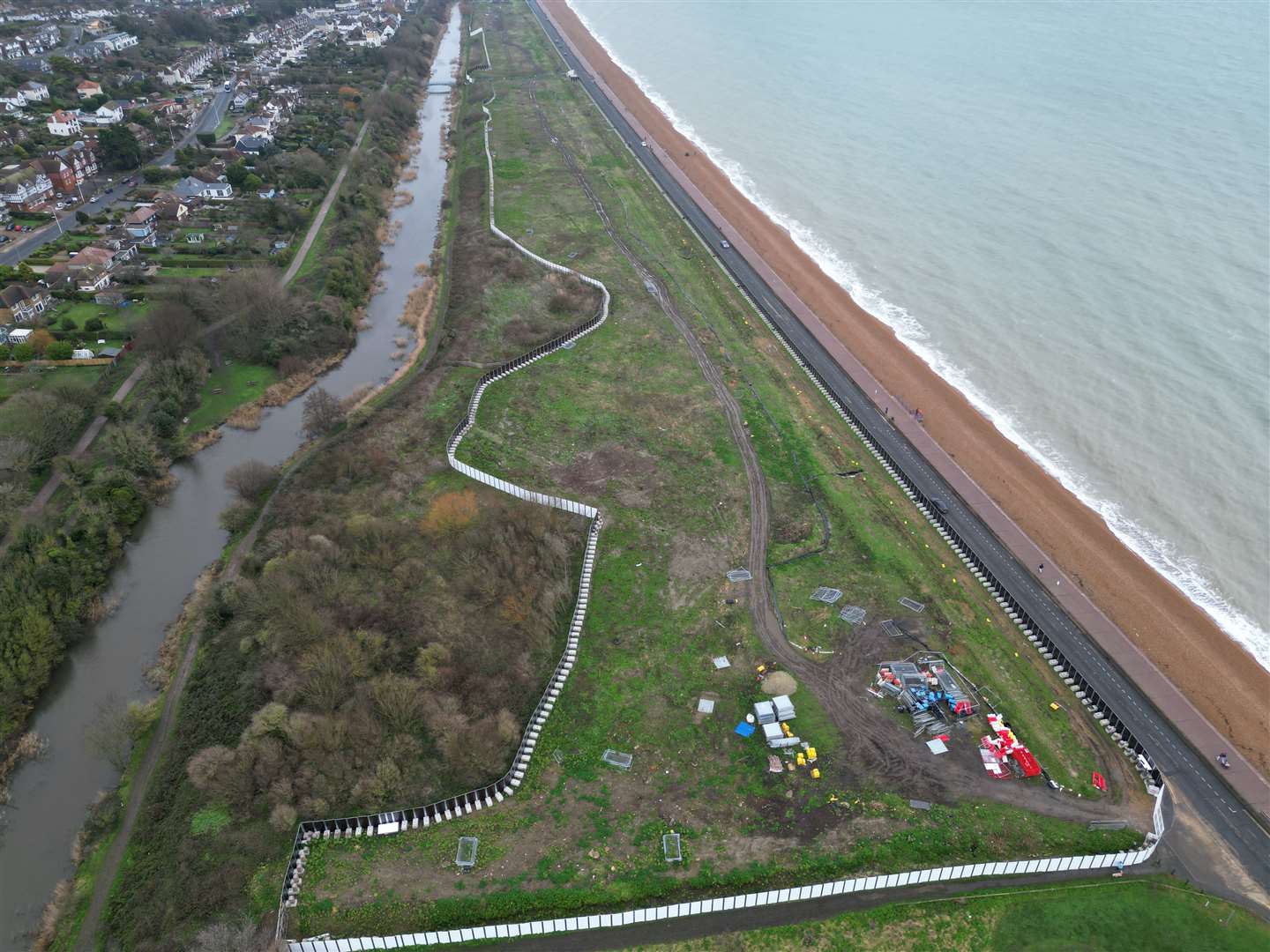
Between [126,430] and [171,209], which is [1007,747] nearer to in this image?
[126,430]

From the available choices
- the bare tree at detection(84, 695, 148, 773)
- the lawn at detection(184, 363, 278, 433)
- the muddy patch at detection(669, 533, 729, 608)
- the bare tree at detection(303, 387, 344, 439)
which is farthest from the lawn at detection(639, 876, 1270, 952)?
the lawn at detection(184, 363, 278, 433)

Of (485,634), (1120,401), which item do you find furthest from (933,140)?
(485,634)

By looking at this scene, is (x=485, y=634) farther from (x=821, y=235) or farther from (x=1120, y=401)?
(x=821, y=235)

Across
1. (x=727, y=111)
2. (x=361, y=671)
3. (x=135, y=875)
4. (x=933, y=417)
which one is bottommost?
(x=135, y=875)

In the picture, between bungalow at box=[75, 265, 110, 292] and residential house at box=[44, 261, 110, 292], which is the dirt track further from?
residential house at box=[44, 261, 110, 292]

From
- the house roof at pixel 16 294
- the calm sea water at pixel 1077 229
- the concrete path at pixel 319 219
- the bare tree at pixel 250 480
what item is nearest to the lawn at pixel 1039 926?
the calm sea water at pixel 1077 229

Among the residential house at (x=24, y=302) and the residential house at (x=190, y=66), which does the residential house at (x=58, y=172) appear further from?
the residential house at (x=190, y=66)

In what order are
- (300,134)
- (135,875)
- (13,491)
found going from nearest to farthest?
(135,875) → (13,491) → (300,134)
